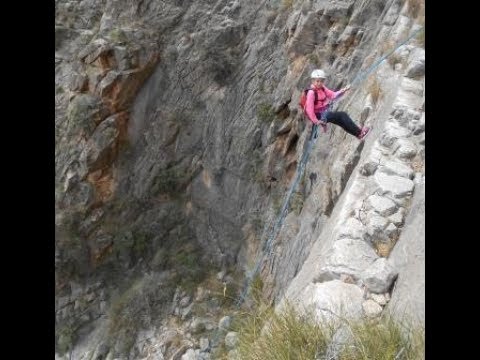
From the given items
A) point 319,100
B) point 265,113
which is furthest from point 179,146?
point 319,100

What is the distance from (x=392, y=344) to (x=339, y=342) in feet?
1.17

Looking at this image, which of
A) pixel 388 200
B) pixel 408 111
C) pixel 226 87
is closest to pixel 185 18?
pixel 226 87

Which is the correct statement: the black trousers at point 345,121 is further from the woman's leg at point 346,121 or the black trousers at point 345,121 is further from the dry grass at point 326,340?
the dry grass at point 326,340

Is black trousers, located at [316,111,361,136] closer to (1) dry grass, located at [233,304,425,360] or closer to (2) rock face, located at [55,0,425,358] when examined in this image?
(2) rock face, located at [55,0,425,358]

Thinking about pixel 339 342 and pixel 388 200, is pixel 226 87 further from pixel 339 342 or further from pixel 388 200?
pixel 339 342

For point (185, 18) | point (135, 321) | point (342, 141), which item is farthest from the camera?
point (185, 18)

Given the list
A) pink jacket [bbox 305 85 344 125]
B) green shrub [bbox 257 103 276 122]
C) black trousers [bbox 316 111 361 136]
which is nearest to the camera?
black trousers [bbox 316 111 361 136]

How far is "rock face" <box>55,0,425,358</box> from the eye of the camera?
9812 millimetres

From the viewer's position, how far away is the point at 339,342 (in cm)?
300

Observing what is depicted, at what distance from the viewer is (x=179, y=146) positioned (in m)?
13.0

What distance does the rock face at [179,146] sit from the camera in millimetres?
9812

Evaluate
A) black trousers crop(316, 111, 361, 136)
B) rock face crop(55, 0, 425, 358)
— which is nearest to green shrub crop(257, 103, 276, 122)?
rock face crop(55, 0, 425, 358)

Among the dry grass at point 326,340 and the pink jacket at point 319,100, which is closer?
the dry grass at point 326,340

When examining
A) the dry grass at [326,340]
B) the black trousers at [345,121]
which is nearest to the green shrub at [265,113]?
the black trousers at [345,121]
